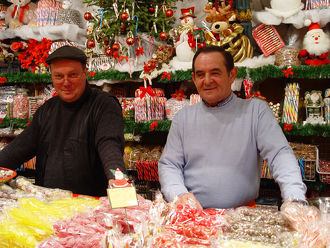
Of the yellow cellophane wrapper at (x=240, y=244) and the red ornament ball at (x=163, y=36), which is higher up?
the red ornament ball at (x=163, y=36)

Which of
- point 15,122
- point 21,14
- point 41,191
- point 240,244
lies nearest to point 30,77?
point 15,122

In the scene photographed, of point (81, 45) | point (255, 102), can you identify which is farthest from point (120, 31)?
point (255, 102)

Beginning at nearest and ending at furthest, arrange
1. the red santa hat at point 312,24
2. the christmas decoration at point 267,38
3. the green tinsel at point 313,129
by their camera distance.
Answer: the green tinsel at point 313,129
the red santa hat at point 312,24
the christmas decoration at point 267,38

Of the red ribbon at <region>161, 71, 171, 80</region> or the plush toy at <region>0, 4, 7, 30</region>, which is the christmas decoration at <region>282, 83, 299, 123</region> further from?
the plush toy at <region>0, 4, 7, 30</region>

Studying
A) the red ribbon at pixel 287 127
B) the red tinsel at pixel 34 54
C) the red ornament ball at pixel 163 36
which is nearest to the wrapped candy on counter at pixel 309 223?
the red ribbon at pixel 287 127

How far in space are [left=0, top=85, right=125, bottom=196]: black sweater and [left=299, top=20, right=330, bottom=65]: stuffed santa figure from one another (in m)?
1.62

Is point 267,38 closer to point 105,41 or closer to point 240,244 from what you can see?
point 105,41

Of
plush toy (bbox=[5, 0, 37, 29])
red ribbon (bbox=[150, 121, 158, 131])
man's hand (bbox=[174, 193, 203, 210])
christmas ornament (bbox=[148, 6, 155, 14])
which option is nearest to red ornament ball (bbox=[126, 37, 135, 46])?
christmas ornament (bbox=[148, 6, 155, 14])

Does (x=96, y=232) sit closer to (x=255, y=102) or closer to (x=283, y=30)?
(x=255, y=102)

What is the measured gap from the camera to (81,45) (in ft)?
11.5

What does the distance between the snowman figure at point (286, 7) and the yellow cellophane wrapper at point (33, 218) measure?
2.11 meters

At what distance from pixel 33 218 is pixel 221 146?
975 mm

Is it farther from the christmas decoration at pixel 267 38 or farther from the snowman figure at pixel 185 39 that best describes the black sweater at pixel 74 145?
the christmas decoration at pixel 267 38

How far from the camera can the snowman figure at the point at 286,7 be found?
2533 millimetres
